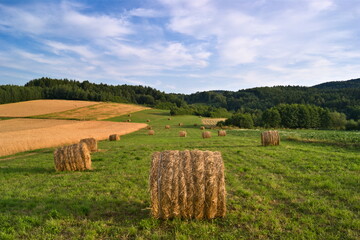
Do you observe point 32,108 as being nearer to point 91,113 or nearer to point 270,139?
point 91,113

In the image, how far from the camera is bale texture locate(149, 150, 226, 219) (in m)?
6.17

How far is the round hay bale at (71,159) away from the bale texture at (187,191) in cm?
752

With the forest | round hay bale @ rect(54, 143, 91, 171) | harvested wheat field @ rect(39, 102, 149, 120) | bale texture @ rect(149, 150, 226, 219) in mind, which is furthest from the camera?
the forest

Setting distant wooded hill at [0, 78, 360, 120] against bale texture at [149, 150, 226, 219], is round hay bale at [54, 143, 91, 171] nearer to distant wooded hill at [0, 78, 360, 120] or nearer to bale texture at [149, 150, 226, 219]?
bale texture at [149, 150, 226, 219]

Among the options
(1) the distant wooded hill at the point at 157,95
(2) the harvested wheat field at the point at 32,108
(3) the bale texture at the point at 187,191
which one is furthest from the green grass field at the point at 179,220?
(1) the distant wooded hill at the point at 157,95

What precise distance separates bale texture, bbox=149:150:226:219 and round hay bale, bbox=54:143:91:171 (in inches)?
296

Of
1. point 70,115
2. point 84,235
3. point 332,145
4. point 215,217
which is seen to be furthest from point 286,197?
point 70,115

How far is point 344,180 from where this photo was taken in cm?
918

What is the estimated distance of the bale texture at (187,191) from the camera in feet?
20.2

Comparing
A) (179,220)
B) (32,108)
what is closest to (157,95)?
(32,108)

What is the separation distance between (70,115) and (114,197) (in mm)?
64507

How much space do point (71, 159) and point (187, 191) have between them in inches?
338

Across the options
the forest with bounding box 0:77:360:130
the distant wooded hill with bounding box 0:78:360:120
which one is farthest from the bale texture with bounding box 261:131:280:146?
the distant wooded hill with bounding box 0:78:360:120

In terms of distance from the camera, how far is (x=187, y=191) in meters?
6.24
